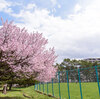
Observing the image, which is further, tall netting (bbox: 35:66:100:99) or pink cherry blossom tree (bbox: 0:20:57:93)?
tall netting (bbox: 35:66:100:99)

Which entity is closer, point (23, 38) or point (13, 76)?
point (23, 38)

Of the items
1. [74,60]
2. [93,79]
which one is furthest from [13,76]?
[74,60]

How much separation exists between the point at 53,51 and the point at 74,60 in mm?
62537

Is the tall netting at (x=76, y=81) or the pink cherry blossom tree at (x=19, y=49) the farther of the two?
the tall netting at (x=76, y=81)

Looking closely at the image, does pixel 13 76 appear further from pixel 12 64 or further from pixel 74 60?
pixel 74 60

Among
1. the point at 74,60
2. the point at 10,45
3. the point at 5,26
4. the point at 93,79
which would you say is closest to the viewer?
the point at 10,45

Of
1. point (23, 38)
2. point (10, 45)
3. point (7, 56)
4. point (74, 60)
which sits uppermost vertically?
point (74, 60)

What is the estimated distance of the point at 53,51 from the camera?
366 inches

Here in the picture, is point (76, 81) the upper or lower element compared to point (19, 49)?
lower

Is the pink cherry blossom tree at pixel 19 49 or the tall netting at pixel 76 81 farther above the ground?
the pink cherry blossom tree at pixel 19 49

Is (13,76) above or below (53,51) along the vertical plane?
below

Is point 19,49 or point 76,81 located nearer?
point 19,49

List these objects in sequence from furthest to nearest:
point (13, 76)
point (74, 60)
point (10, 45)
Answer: point (74, 60) → point (13, 76) → point (10, 45)

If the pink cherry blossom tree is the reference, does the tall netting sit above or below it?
below
